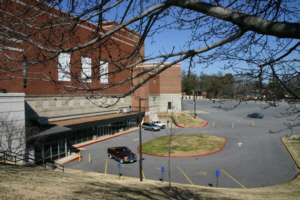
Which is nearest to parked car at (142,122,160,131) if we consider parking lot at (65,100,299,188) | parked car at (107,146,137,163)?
parking lot at (65,100,299,188)

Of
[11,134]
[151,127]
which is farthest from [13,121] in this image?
[151,127]

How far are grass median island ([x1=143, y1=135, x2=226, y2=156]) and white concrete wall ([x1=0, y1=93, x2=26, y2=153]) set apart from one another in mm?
11310

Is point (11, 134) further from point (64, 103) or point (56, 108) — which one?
point (64, 103)

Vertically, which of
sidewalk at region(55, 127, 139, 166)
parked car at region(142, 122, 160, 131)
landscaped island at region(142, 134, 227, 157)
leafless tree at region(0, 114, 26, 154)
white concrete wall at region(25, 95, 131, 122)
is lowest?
sidewalk at region(55, 127, 139, 166)

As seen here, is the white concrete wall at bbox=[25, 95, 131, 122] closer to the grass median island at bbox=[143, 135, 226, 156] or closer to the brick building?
the brick building

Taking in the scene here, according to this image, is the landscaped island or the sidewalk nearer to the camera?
the sidewalk

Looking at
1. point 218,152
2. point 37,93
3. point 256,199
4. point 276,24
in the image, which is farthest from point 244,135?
point 276,24

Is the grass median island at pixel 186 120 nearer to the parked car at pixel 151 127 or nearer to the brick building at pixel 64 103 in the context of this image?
the brick building at pixel 64 103

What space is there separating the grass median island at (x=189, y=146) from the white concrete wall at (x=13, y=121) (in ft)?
37.1

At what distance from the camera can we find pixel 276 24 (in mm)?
3715

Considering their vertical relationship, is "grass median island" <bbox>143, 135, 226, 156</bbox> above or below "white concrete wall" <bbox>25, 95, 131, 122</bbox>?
below

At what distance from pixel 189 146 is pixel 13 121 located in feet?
54.6

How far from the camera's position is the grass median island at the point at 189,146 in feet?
69.9

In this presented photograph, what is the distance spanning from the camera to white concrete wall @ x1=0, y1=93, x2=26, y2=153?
566 inches
